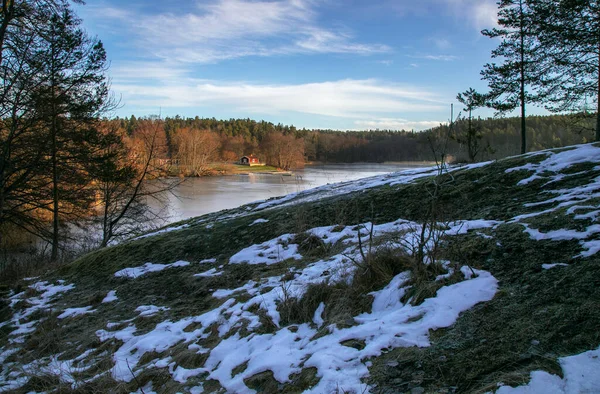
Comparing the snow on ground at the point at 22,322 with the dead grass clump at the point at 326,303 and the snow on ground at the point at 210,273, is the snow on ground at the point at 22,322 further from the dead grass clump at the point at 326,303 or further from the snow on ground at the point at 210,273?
the dead grass clump at the point at 326,303

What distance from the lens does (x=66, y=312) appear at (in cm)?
433

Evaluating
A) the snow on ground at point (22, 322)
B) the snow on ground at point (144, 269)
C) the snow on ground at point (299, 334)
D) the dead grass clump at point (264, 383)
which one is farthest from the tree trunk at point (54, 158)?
the dead grass clump at point (264, 383)

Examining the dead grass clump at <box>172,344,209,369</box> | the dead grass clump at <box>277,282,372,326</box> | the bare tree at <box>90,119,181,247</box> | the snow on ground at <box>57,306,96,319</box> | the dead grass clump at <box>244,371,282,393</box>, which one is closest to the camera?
the dead grass clump at <box>244,371,282,393</box>

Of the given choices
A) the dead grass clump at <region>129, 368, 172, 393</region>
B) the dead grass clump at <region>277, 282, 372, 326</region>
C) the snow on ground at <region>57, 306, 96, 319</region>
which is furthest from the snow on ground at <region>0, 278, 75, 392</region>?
the dead grass clump at <region>277, 282, 372, 326</region>

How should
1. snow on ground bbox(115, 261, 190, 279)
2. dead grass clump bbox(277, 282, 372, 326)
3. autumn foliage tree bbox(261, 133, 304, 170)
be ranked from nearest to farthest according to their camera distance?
dead grass clump bbox(277, 282, 372, 326) → snow on ground bbox(115, 261, 190, 279) → autumn foliage tree bbox(261, 133, 304, 170)

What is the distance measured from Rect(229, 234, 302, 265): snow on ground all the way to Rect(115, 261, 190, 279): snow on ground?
3.06 feet

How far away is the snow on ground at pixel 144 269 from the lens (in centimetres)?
518

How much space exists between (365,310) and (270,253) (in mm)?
2281

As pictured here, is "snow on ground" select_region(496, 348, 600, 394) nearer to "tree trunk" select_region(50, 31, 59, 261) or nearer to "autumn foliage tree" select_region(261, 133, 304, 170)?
"tree trunk" select_region(50, 31, 59, 261)

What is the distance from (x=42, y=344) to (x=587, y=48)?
52.6 ft

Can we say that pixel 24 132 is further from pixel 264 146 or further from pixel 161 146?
pixel 264 146

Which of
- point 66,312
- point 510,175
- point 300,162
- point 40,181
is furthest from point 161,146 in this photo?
point 300,162

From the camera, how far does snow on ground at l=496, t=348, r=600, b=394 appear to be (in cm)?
140

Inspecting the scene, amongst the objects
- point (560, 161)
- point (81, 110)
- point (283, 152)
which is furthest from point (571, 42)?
point (283, 152)
